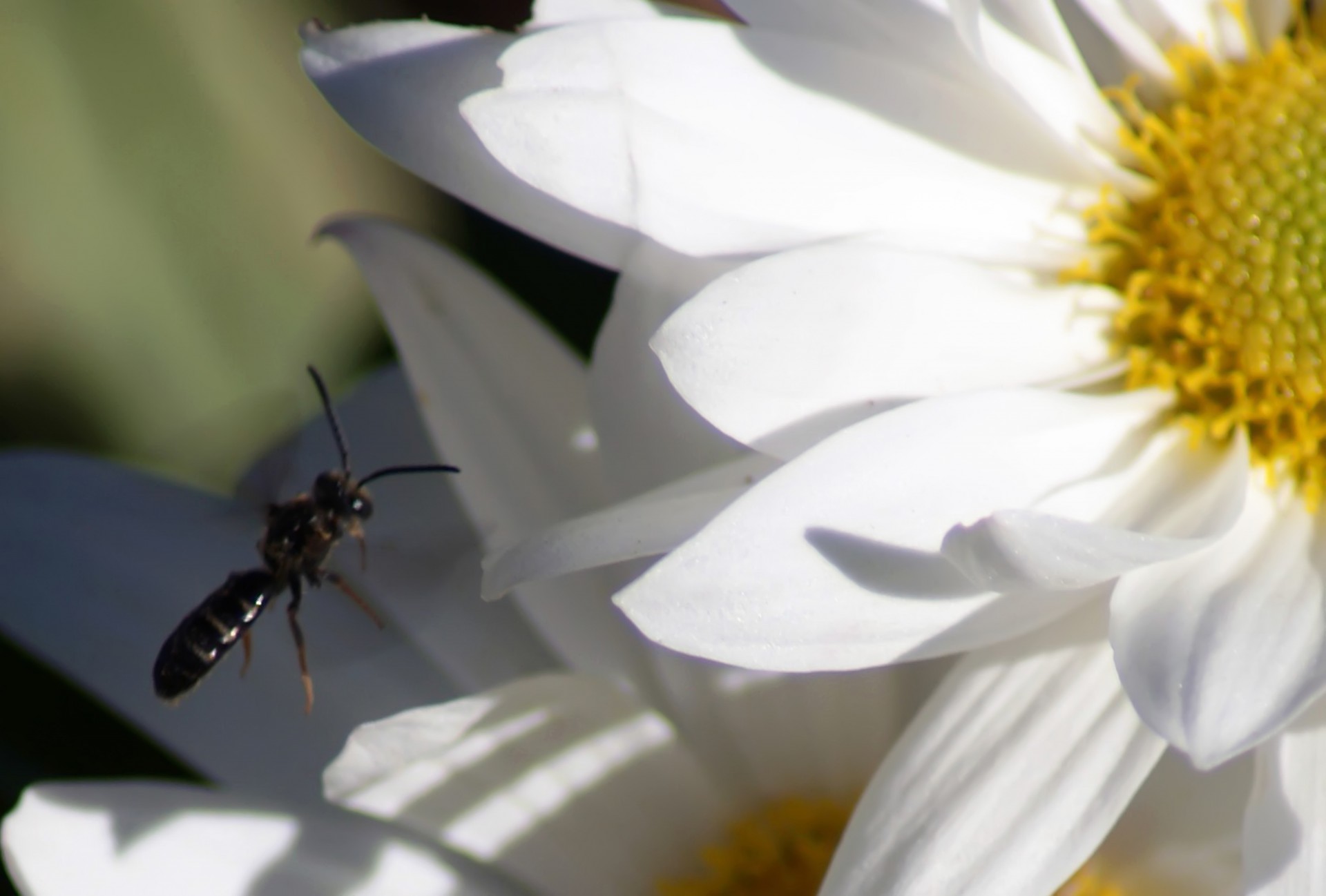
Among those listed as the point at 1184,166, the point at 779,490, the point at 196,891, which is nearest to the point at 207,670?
the point at 196,891

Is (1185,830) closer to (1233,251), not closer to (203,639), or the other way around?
(1233,251)

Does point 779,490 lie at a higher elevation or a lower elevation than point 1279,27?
lower

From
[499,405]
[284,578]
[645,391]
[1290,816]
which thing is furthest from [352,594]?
[1290,816]

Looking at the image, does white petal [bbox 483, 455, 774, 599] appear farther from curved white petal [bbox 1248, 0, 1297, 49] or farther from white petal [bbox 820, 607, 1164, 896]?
curved white petal [bbox 1248, 0, 1297, 49]

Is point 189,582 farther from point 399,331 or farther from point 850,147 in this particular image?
point 850,147

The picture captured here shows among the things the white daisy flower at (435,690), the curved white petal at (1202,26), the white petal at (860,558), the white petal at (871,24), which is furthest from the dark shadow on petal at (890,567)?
the curved white petal at (1202,26)

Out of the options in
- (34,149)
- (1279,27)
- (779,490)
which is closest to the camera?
(779,490)

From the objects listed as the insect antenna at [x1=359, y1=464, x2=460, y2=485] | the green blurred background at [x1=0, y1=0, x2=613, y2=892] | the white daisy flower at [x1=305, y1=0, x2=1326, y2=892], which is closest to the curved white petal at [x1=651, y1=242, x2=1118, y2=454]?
the white daisy flower at [x1=305, y1=0, x2=1326, y2=892]
